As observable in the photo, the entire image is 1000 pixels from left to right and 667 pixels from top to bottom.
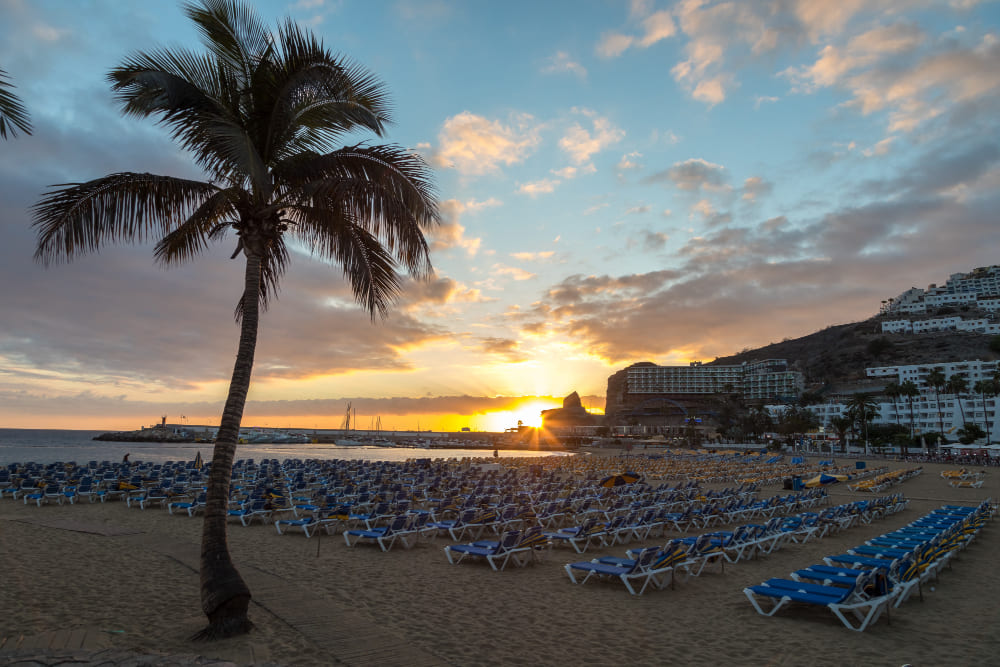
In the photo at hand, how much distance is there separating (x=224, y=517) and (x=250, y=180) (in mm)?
3780

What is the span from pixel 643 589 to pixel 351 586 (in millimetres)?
4244

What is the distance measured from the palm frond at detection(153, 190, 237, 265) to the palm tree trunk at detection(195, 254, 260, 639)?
1.30 meters

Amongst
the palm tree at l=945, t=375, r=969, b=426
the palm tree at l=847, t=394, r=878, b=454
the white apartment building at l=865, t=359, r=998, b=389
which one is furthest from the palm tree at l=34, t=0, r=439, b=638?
the white apartment building at l=865, t=359, r=998, b=389

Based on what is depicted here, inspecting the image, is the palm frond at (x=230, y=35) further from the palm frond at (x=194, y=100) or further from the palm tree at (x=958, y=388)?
the palm tree at (x=958, y=388)

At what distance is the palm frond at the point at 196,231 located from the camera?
760cm

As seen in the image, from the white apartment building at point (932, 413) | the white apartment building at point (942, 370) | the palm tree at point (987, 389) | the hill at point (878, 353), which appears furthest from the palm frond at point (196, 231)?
the hill at point (878, 353)

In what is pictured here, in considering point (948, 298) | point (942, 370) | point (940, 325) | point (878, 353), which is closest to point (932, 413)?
point (942, 370)

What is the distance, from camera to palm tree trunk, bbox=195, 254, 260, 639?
225 inches

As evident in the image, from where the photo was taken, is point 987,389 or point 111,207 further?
point 987,389

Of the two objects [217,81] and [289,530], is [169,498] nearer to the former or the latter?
[289,530]

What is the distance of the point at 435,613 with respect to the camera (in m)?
7.01

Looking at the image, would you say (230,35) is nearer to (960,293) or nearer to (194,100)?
(194,100)

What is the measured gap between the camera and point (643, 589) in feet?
26.7

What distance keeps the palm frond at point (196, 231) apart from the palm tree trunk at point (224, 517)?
1.30 meters
